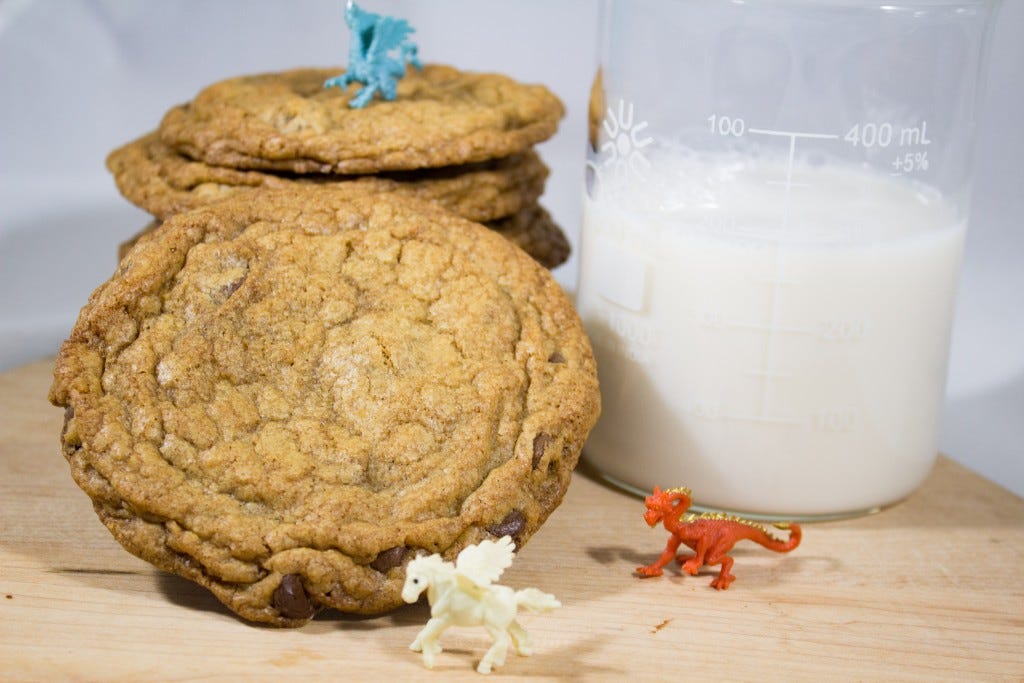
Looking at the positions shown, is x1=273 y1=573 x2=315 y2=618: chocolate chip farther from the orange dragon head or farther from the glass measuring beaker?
the glass measuring beaker

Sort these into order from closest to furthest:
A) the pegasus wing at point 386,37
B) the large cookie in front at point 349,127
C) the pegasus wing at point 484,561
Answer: the pegasus wing at point 484,561, the large cookie in front at point 349,127, the pegasus wing at point 386,37

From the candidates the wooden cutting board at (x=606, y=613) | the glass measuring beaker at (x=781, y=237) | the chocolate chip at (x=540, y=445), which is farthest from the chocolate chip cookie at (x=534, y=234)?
the chocolate chip at (x=540, y=445)

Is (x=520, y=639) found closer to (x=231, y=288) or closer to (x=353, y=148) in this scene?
(x=231, y=288)

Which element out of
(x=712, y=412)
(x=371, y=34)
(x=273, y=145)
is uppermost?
(x=371, y=34)

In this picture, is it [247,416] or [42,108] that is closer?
[247,416]

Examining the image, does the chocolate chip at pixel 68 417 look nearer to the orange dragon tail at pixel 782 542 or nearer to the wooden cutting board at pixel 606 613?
the wooden cutting board at pixel 606 613

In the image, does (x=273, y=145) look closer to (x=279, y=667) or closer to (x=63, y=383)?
(x=63, y=383)

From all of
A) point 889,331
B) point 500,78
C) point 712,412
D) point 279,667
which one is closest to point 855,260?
point 889,331
